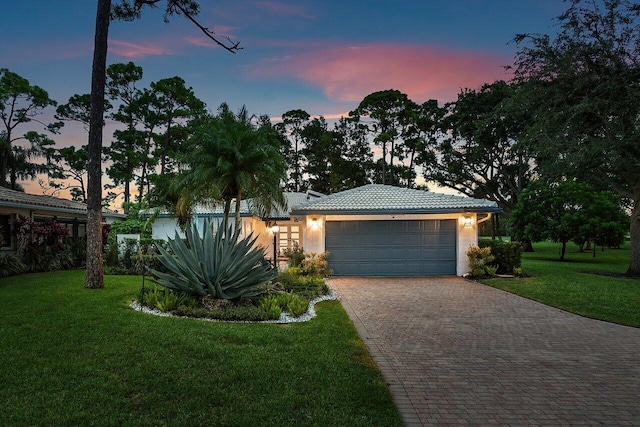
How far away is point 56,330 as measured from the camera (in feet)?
19.3

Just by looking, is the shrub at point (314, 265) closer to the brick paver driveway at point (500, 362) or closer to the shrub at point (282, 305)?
the brick paver driveway at point (500, 362)

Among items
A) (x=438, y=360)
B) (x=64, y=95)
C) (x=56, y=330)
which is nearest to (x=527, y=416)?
(x=438, y=360)

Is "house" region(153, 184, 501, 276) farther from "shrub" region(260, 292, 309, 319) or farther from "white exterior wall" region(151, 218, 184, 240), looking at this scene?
"white exterior wall" region(151, 218, 184, 240)

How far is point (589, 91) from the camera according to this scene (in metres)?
14.6

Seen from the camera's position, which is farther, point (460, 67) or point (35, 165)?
point (35, 165)

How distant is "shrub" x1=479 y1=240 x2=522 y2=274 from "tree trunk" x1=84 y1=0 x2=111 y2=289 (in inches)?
514

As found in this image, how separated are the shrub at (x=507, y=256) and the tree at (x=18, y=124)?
29.6 m

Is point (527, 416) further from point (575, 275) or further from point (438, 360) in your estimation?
point (575, 275)

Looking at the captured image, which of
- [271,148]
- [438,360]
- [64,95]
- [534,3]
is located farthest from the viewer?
[64,95]

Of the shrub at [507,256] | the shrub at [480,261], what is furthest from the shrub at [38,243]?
the shrub at [507,256]

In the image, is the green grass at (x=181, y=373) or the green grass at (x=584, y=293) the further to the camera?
the green grass at (x=584, y=293)

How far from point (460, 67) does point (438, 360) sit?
12.9 meters

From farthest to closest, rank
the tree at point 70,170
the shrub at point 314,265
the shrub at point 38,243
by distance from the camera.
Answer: the tree at point 70,170, the shrub at point 38,243, the shrub at point 314,265

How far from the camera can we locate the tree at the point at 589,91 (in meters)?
13.8
